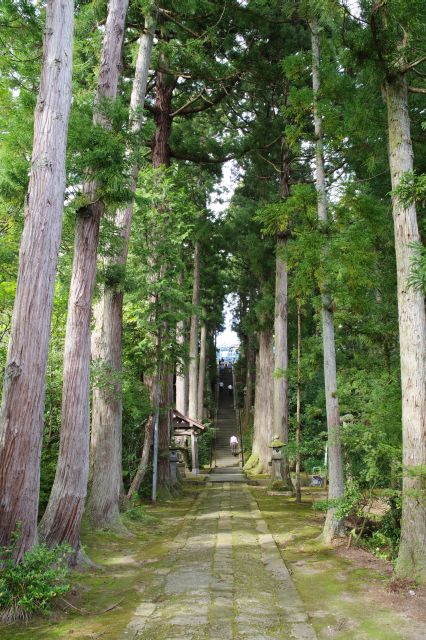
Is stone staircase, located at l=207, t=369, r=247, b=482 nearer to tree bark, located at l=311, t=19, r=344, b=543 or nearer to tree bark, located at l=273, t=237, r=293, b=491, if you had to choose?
tree bark, located at l=273, t=237, r=293, b=491

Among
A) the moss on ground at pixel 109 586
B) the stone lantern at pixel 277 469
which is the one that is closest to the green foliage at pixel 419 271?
the moss on ground at pixel 109 586

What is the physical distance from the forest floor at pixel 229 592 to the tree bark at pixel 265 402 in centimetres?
1082

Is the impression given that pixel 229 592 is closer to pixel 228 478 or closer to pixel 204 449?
pixel 228 478

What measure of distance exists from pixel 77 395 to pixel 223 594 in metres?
2.74

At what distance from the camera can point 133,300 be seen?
446 inches

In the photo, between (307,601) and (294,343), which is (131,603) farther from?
(294,343)

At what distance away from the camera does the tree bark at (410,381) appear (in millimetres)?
5355

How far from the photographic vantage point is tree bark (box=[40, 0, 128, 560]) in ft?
18.5

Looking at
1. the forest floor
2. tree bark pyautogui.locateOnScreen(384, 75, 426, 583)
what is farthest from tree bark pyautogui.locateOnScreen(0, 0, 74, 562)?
tree bark pyautogui.locateOnScreen(384, 75, 426, 583)

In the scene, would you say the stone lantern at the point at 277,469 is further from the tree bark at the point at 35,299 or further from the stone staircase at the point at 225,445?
the tree bark at the point at 35,299

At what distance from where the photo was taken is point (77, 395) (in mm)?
6070

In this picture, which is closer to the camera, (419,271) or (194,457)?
(419,271)

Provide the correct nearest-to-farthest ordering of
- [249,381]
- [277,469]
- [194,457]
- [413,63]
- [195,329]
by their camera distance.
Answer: [413,63] → [277,469] → [194,457] → [195,329] → [249,381]

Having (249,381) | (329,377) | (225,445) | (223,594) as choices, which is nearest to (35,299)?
(223,594)
